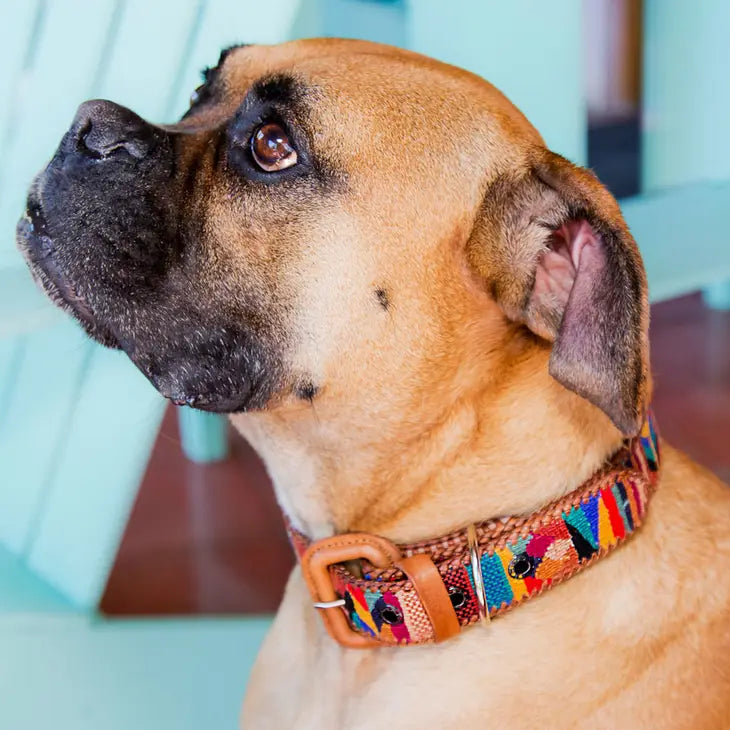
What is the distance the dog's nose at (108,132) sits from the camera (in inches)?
52.6

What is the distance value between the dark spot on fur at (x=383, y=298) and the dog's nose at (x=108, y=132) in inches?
14.1

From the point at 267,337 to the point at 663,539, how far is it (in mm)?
606

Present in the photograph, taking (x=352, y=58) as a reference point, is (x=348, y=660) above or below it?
below

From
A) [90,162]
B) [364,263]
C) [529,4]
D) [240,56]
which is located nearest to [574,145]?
[529,4]

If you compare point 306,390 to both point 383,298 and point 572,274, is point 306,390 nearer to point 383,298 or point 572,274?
point 383,298

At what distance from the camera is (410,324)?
137cm

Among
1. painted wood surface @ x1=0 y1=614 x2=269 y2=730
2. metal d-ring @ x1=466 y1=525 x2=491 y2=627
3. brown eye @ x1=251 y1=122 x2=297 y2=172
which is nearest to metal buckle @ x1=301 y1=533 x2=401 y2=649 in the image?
metal d-ring @ x1=466 y1=525 x2=491 y2=627

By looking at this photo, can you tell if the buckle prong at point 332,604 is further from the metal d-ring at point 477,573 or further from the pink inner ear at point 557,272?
the pink inner ear at point 557,272

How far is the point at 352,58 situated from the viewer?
4.62 ft

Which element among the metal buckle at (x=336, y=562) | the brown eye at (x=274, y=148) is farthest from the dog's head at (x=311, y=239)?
the metal buckle at (x=336, y=562)

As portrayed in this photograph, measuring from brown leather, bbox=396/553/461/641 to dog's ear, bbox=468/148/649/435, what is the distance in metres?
0.29

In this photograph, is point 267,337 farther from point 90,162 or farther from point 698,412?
point 698,412

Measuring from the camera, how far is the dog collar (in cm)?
129

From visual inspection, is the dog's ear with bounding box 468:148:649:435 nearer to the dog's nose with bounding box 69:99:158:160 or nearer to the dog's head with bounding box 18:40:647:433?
the dog's head with bounding box 18:40:647:433
